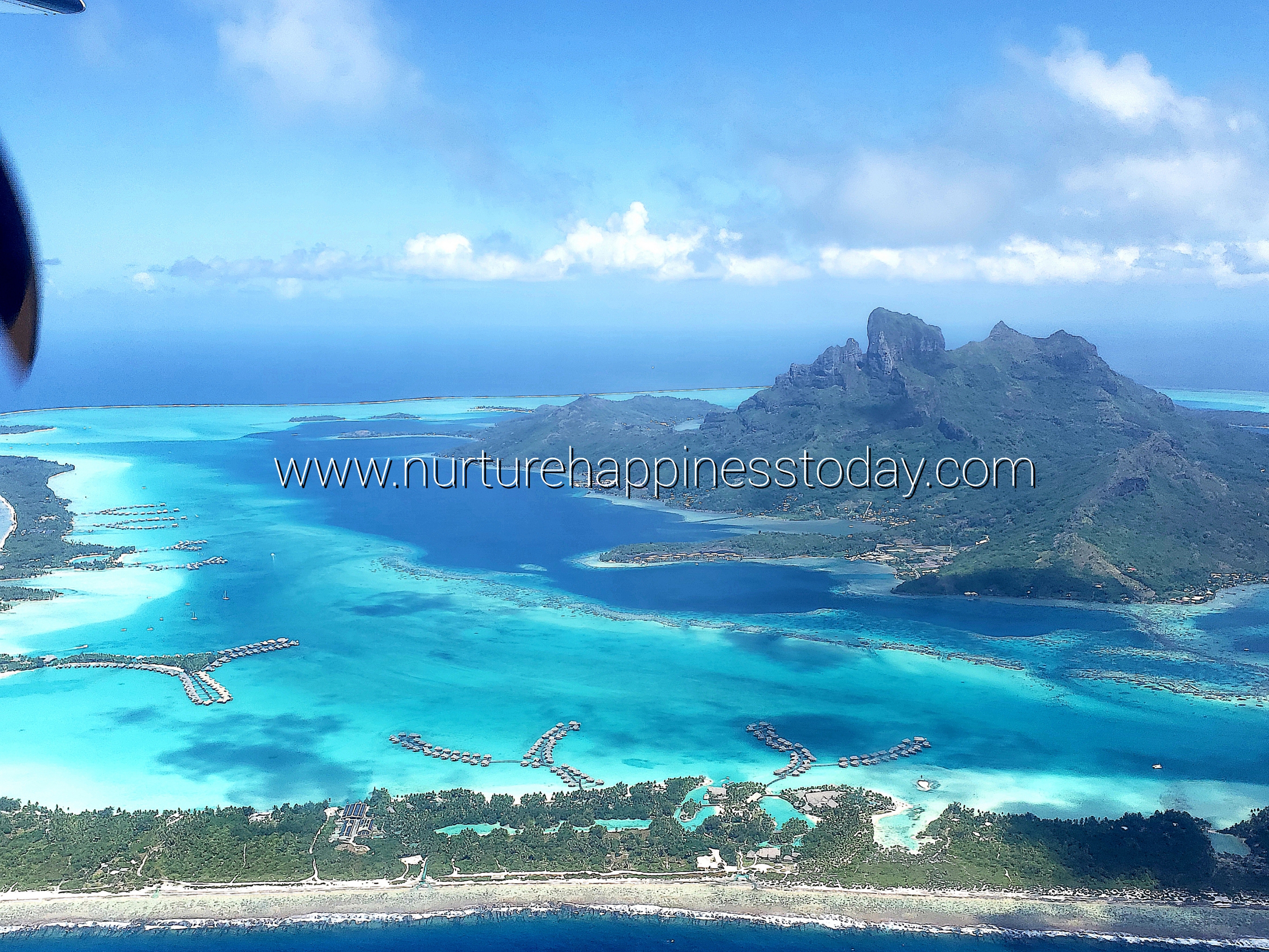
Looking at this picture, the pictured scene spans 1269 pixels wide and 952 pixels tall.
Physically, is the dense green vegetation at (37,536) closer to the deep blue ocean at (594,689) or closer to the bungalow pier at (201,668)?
the deep blue ocean at (594,689)

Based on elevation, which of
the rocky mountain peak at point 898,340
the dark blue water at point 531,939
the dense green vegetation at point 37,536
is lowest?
the dark blue water at point 531,939

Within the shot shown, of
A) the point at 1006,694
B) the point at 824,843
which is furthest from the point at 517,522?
the point at 824,843

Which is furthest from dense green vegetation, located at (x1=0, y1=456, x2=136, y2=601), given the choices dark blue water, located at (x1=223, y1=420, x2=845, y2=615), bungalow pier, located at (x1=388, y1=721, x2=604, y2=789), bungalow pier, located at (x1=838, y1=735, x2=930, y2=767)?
bungalow pier, located at (x1=838, y1=735, x2=930, y2=767)

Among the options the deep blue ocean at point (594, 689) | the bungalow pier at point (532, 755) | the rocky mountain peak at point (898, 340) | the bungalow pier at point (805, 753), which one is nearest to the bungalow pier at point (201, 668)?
the deep blue ocean at point (594, 689)

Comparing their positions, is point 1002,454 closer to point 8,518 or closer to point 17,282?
point 8,518

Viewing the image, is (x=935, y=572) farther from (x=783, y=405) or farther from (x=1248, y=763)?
(x=783, y=405)

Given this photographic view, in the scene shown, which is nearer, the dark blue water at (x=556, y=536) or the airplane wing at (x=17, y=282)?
the airplane wing at (x=17, y=282)
